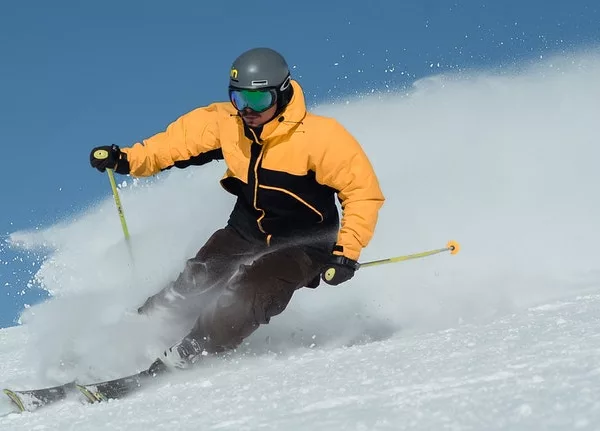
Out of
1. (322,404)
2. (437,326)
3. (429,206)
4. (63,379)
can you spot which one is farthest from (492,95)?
Answer: (322,404)

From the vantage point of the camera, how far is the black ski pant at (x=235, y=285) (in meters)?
4.60

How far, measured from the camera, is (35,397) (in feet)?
14.0

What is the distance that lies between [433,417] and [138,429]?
4.03ft

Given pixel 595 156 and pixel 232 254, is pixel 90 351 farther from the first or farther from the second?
pixel 595 156

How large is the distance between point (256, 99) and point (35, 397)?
6.87ft

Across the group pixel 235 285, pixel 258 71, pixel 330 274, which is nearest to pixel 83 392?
pixel 235 285

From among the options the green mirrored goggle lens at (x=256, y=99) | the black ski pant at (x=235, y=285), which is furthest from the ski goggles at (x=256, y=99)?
the black ski pant at (x=235, y=285)

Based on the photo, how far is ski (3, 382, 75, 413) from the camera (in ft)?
13.7

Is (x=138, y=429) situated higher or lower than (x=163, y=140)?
lower

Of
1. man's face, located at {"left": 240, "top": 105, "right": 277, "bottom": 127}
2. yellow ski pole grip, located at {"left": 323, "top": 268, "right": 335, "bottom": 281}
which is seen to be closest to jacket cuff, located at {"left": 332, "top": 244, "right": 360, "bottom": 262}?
yellow ski pole grip, located at {"left": 323, "top": 268, "right": 335, "bottom": 281}

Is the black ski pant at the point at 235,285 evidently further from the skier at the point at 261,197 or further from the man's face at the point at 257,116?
the man's face at the point at 257,116

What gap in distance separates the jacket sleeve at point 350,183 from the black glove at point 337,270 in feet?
0.17

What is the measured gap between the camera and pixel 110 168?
214 inches

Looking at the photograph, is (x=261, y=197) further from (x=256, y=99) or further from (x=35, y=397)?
(x=35, y=397)
